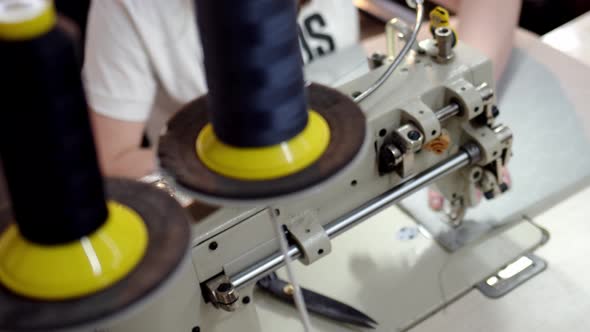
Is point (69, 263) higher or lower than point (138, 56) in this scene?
higher

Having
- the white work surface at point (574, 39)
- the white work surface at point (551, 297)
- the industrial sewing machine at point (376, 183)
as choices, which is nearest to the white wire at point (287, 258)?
the industrial sewing machine at point (376, 183)

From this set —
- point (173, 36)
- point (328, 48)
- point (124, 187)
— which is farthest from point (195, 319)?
point (328, 48)

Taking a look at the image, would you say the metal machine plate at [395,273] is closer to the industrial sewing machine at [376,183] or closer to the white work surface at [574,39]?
the industrial sewing machine at [376,183]

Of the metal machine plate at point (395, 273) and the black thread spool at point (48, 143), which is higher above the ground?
the black thread spool at point (48, 143)

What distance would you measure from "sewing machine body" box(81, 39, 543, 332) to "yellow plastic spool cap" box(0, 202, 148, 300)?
0.22 m

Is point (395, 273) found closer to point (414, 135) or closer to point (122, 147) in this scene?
point (414, 135)

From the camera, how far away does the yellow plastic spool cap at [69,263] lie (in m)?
0.44

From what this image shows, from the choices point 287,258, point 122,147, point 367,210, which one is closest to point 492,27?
point 367,210

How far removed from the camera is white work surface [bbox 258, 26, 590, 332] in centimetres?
100

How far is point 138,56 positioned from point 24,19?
3.25ft

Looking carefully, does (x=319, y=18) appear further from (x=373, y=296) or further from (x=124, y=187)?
(x=124, y=187)

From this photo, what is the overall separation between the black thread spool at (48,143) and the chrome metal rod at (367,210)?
0.40m

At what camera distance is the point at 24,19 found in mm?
363

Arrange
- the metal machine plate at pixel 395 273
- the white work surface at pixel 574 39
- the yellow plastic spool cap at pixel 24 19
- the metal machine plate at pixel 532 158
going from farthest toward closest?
the white work surface at pixel 574 39 < the metal machine plate at pixel 532 158 < the metal machine plate at pixel 395 273 < the yellow plastic spool cap at pixel 24 19
